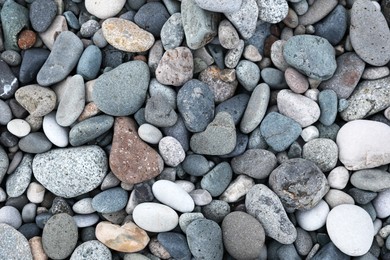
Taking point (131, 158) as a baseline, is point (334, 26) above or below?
above

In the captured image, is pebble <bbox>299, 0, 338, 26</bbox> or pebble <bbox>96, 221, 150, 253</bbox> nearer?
pebble <bbox>96, 221, 150, 253</bbox>

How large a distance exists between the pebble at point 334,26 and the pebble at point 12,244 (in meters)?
1.16

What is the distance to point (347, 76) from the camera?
65.1 inches

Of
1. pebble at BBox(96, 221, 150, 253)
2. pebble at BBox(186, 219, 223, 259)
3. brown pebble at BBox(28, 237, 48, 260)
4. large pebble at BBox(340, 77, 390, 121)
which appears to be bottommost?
brown pebble at BBox(28, 237, 48, 260)

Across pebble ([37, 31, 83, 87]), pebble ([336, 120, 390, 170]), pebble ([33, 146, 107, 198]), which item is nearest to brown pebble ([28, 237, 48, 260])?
pebble ([33, 146, 107, 198])

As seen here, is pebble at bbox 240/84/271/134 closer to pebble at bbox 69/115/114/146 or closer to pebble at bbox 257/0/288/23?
pebble at bbox 257/0/288/23

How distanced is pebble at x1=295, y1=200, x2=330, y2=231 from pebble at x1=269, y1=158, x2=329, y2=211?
27 millimetres

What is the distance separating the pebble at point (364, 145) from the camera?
1.60 meters

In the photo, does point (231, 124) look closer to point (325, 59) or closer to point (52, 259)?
point (325, 59)

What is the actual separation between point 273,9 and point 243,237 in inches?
28.4

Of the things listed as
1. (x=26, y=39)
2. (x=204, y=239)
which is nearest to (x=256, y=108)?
(x=204, y=239)

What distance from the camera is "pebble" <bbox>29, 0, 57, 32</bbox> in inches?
66.6

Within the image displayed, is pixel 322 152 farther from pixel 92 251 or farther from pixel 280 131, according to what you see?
pixel 92 251

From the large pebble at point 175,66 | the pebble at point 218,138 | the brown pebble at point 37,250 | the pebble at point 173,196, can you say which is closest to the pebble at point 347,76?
the pebble at point 218,138
